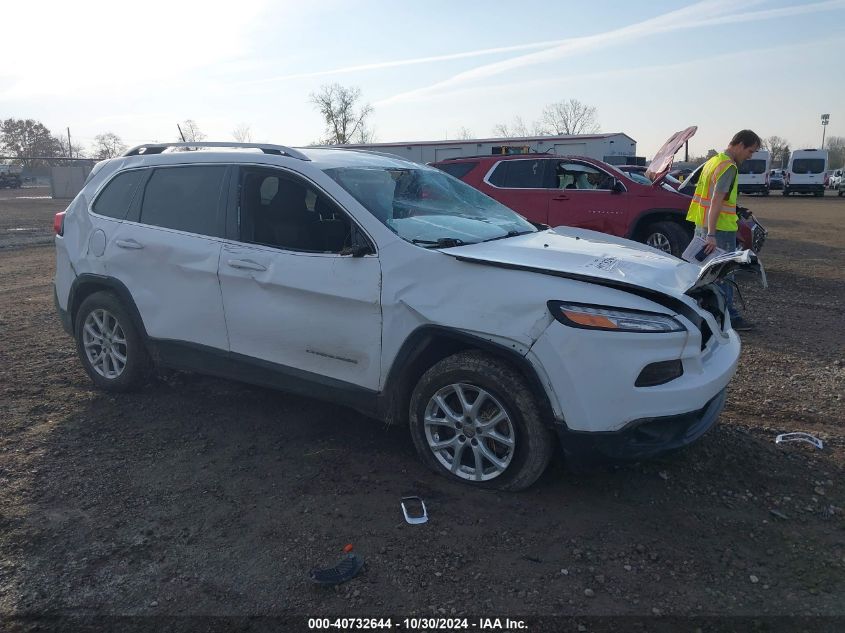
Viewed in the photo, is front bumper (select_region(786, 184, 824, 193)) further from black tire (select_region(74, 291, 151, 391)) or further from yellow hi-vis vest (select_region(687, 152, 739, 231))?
black tire (select_region(74, 291, 151, 391))

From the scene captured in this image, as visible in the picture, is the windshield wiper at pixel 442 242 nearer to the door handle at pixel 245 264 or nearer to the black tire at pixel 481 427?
the black tire at pixel 481 427

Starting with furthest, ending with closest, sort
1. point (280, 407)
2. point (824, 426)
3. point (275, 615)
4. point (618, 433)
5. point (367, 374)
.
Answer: point (280, 407), point (824, 426), point (367, 374), point (618, 433), point (275, 615)

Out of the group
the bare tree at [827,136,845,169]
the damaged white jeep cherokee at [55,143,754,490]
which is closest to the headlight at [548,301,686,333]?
the damaged white jeep cherokee at [55,143,754,490]

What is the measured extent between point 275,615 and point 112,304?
3.08 m

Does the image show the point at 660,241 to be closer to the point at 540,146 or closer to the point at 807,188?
the point at 540,146

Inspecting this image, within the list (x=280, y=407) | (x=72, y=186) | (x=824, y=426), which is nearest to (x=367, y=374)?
(x=280, y=407)

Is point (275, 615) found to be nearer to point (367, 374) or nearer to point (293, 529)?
point (293, 529)

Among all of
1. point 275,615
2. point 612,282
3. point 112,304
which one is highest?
point 612,282

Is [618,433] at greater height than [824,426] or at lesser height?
greater

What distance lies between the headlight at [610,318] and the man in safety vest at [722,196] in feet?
10.2

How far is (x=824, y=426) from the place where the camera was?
4.45 m

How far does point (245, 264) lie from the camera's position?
166 inches

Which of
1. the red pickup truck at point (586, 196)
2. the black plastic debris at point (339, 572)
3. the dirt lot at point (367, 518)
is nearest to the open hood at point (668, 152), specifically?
the red pickup truck at point (586, 196)

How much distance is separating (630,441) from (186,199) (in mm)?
3297
